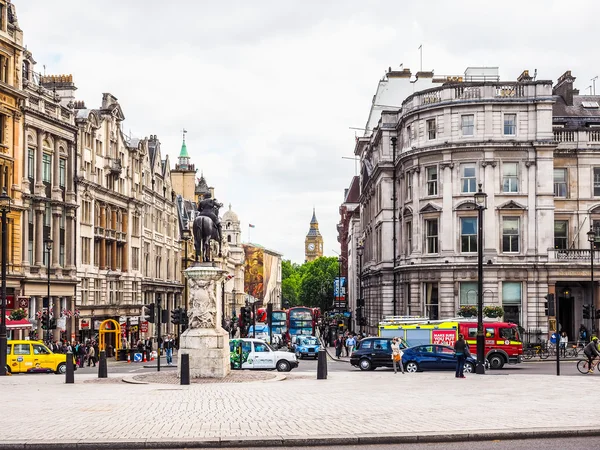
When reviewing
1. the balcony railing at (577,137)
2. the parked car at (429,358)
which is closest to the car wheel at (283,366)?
the parked car at (429,358)

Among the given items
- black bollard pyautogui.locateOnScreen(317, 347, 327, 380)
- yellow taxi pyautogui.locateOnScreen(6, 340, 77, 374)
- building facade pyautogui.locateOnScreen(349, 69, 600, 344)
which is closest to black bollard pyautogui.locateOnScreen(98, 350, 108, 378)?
yellow taxi pyautogui.locateOnScreen(6, 340, 77, 374)

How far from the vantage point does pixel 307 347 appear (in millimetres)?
55875

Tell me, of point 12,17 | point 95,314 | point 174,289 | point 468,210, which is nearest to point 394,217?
point 468,210

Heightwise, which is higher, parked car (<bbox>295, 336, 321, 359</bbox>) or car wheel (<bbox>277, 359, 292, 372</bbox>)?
car wheel (<bbox>277, 359, 292, 372</bbox>)

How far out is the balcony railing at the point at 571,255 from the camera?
186 feet

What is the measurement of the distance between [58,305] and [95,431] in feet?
142

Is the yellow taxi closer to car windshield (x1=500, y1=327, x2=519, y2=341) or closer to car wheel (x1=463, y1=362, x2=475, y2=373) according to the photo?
car wheel (x1=463, y1=362, x2=475, y2=373)

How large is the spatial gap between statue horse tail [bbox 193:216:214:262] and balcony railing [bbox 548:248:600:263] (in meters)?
31.1

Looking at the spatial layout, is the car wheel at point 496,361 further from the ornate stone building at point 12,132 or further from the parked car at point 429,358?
the ornate stone building at point 12,132

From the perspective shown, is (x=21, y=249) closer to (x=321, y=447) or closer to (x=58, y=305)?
(x=58, y=305)

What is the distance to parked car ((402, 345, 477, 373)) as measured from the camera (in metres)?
38.9

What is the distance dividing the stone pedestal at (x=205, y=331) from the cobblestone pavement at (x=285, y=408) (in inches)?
75.3

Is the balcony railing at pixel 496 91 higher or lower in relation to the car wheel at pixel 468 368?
higher

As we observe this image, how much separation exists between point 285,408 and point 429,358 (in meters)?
19.6
